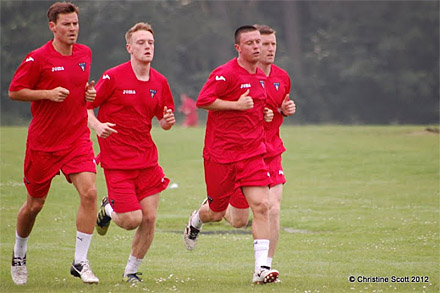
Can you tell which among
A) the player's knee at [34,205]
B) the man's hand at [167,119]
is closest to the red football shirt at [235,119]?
the man's hand at [167,119]

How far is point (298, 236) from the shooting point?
46.2ft

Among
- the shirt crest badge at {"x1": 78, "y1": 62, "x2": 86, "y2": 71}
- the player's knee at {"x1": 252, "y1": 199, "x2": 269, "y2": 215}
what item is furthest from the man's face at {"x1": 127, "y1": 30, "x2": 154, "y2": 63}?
the player's knee at {"x1": 252, "y1": 199, "x2": 269, "y2": 215}

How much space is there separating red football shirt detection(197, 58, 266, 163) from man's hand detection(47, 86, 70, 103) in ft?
4.51

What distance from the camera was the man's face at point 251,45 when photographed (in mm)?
9328

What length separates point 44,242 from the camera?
13211mm

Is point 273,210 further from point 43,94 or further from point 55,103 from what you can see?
point 43,94

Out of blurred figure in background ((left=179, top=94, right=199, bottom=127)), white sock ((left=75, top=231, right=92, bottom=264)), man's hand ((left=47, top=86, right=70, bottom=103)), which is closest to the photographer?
man's hand ((left=47, top=86, right=70, bottom=103))

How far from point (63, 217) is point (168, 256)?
4.61 metres

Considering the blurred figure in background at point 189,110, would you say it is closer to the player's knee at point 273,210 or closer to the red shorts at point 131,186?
the player's knee at point 273,210

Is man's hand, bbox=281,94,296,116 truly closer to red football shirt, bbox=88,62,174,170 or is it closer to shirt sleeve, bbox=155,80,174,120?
shirt sleeve, bbox=155,80,174,120

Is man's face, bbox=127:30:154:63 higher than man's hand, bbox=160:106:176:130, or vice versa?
man's face, bbox=127:30:154:63

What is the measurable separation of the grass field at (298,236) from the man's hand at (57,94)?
5.98ft

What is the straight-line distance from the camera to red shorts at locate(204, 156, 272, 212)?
9219mm

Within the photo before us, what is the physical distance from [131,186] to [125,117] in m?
0.69
